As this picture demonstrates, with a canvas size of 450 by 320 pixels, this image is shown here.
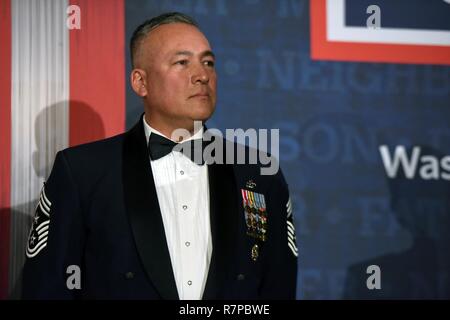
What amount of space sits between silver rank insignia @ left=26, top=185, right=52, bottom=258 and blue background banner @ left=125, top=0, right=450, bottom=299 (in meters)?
0.90

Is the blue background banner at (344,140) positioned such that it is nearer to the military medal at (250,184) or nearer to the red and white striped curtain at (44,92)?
the red and white striped curtain at (44,92)

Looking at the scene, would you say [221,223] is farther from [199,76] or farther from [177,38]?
[177,38]

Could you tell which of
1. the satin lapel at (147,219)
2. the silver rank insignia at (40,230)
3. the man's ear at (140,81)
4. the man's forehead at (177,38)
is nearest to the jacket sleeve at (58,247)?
the silver rank insignia at (40,230)

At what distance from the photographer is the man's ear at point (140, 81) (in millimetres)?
2189

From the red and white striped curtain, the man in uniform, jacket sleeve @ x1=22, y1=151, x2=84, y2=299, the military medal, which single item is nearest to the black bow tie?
the man in uniform

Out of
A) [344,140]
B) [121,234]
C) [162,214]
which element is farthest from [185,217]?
[344,140]

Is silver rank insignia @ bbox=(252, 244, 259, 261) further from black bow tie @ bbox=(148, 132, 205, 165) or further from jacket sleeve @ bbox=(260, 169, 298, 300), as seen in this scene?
black bow tie @ bbox=(148, 132, 205, 165)

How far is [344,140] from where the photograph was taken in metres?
2.82

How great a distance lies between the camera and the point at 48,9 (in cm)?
→ 260

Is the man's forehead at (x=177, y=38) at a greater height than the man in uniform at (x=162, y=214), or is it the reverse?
the man's forehead at (x=177, y=38)

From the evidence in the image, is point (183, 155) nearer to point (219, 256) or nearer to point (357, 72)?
point (219, 256)

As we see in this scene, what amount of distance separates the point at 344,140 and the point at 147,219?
116 centimetres

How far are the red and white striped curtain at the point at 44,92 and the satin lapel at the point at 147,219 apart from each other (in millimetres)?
612
